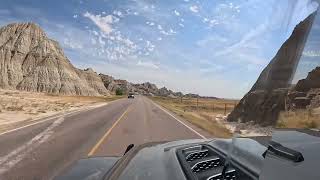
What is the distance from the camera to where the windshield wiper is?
1.72 m

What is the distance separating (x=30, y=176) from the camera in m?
8.97

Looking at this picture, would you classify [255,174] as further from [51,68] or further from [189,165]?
[51,68]

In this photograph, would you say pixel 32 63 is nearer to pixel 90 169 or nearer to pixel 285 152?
pixel 90 169

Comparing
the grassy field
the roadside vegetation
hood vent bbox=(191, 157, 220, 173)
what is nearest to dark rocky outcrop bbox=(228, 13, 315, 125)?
the grassy field

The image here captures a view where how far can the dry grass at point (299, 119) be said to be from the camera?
1.75 metres

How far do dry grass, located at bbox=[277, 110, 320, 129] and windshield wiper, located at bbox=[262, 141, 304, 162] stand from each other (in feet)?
0.31

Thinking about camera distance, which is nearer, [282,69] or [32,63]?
[282,69]

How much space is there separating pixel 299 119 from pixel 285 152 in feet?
0.50

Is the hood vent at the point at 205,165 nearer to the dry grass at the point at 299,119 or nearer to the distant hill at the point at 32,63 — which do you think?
the dry grass at the point at 299,119

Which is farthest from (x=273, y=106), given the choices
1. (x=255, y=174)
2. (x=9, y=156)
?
(x=9, y=156)

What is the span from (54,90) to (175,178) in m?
117

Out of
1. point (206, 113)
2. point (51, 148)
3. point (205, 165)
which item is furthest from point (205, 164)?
point (206, 113)

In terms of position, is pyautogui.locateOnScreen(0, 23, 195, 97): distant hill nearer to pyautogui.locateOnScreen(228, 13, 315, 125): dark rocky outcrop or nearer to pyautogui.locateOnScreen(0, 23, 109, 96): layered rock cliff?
pyautogui.locateOnScreen(0, 23, 109, 96): layered rock cliff

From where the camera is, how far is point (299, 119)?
182cm
